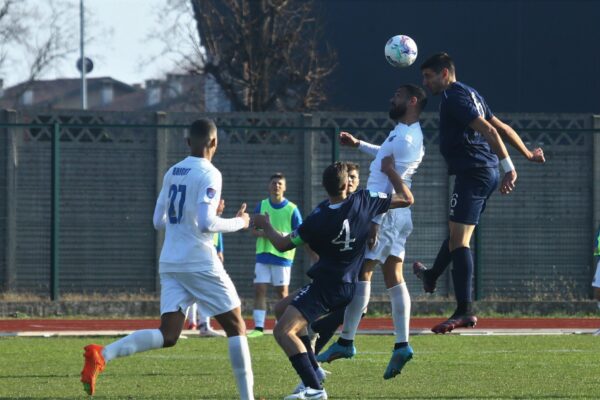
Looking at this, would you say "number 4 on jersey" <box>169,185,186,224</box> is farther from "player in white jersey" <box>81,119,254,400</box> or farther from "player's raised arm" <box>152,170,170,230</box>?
"player's raised arm" <box>152,170,170,230</box>

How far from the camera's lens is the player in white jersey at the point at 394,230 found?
11.8m

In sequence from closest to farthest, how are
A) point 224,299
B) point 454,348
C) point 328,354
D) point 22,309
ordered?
point 224,299 < point 328,354 < point 454,348 < point 22,309

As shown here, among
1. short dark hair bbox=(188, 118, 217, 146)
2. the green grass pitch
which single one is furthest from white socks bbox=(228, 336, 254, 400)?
short dark hair bbox=(188, 118, 217, 146)

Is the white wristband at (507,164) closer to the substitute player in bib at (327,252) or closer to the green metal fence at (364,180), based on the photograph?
the substitute player in bib at (327,252)

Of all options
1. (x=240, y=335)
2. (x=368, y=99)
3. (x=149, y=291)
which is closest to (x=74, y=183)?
(x=149, y=291)

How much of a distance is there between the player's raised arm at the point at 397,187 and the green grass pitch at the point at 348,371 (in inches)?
63.1

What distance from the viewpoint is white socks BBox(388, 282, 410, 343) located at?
468 inches

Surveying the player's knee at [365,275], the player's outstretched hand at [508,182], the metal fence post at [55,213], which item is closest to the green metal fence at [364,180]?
the metal fence post at [55,213]

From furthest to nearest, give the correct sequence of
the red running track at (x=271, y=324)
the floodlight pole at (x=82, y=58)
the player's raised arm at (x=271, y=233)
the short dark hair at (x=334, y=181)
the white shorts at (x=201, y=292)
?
the floodlight pole at (x=82, y=58), the red running track at (x=271, y=324), the short dark hair at (x=334, y=181), the player's raised arm at (x=271, y=233), the white shorts at (x=201, y=292)

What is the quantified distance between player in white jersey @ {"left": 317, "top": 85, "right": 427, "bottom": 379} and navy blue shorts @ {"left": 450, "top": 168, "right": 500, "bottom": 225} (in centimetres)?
79

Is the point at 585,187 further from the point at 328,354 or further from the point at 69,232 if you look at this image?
the point at 328,354

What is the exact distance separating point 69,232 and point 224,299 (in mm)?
12330

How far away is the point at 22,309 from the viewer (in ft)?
70.1

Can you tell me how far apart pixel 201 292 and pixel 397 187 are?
215 centimetres
